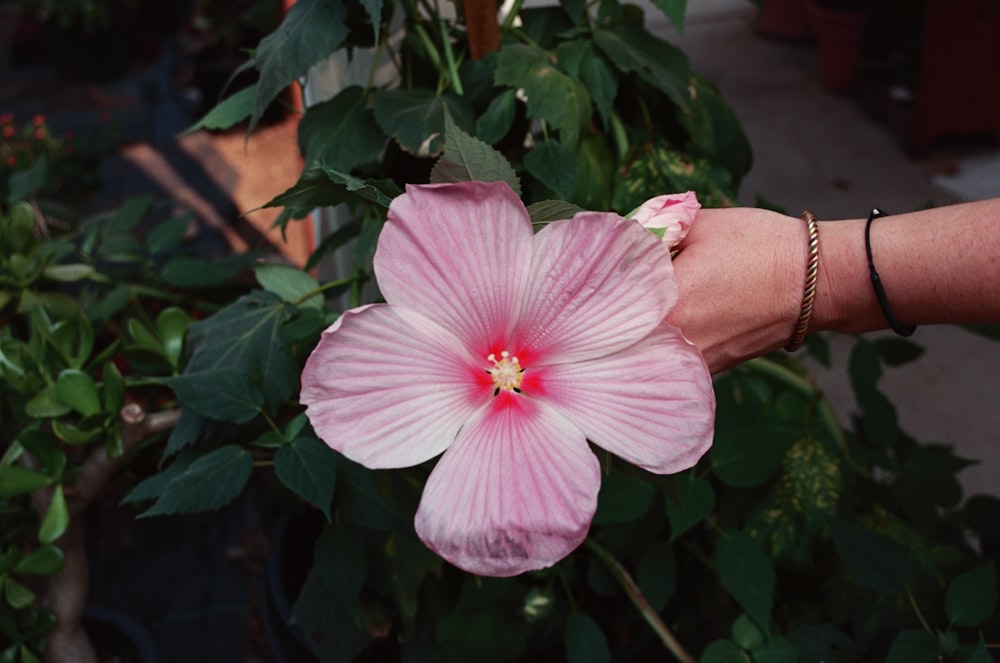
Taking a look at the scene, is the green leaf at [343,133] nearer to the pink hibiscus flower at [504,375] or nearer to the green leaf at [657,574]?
the pink hibiscus flower at [504,375]

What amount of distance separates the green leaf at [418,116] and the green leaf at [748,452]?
0.37 m

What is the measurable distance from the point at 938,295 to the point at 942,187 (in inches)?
88.5

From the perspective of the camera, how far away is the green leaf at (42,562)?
2.64 feet

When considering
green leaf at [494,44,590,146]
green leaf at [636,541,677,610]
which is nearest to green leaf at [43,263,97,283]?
green leaf at [494,44,590,146]

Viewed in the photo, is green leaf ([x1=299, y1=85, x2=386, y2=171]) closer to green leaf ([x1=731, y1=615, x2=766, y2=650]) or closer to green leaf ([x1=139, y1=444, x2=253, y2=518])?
green leaf ([x1=139, y1=444, x2=253, y2=518])

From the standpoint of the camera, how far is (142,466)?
3.83 ft

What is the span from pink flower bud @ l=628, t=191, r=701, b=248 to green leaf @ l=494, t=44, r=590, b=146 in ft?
0.86

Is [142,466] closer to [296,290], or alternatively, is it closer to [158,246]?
[158,246]

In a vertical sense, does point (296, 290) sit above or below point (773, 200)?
above

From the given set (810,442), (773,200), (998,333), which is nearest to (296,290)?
(810,442)

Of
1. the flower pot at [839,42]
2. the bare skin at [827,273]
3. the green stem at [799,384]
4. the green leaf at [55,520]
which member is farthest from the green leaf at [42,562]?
the flower pot at [839,42]

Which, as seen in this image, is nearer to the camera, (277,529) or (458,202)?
(458,202)

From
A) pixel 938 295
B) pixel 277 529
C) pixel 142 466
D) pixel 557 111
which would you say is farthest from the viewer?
pixel 142 466

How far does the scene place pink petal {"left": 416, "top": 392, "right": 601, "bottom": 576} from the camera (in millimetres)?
415
